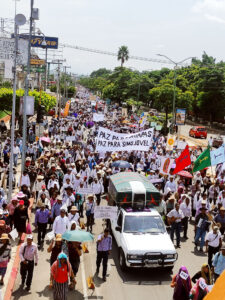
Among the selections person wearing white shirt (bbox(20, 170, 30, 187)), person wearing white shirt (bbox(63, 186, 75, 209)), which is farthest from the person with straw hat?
person wearing white shirt (bbox(20, 170, 30, 187))

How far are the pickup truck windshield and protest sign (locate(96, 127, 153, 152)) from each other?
6922mm

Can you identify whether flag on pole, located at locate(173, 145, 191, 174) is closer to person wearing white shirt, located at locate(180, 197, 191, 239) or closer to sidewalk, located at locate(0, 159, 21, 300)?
person wearing white shirt, located at locate(180, 197, 191, 239)

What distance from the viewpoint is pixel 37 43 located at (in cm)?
8012

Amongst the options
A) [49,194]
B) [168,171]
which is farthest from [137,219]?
[168,171]

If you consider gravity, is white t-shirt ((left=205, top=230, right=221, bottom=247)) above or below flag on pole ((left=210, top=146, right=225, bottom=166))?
below

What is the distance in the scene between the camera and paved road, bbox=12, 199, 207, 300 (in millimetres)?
9555

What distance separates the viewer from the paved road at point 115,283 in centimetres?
955

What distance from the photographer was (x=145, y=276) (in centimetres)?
1074

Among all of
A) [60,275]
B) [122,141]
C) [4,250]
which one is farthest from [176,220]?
[122,141]

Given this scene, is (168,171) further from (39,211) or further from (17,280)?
(17,280)

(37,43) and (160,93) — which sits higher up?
(37,43)

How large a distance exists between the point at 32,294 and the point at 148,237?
10.8 ft

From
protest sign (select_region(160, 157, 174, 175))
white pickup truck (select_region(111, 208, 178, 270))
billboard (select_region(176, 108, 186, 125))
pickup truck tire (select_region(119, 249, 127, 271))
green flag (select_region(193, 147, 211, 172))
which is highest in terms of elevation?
billboard (select_region(176, 108, 186, 125))

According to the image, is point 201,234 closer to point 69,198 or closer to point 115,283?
point 115,283
